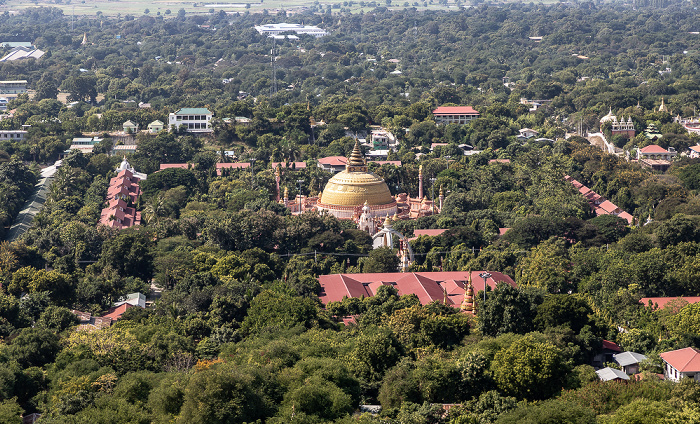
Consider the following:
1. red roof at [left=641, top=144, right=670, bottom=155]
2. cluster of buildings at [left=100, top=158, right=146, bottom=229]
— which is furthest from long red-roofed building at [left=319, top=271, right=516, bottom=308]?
red roof at [left=641, top=144, right=670, bottom=155]

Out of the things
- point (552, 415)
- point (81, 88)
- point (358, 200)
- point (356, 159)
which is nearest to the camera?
point (552, 415)

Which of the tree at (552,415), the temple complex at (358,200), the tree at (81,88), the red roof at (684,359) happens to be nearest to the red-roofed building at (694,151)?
the temple complex at (358,200)

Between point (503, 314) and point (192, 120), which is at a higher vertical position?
point (503, 314)

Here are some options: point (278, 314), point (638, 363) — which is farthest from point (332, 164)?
point (638, 363)

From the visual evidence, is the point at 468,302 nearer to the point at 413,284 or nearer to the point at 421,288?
the point at 421,288

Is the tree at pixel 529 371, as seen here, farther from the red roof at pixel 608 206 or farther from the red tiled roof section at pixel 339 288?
the red roof at pixel 608 206
